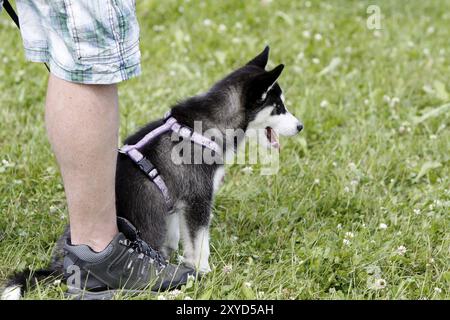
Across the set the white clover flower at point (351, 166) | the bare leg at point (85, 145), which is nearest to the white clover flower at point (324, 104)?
the white clover flower at point (351, 166)

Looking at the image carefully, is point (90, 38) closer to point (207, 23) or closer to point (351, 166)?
point (351, 166)

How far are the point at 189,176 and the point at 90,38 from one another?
3.24ft

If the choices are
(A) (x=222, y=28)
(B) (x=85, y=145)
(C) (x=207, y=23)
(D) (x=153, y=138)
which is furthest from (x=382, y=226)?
(C) (x=207, y=23)

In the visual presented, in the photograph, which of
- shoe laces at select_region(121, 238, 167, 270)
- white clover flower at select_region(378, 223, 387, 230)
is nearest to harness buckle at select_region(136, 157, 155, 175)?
shoe laces at select_region(121, 238, 167, 270)

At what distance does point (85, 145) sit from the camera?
2.71 m

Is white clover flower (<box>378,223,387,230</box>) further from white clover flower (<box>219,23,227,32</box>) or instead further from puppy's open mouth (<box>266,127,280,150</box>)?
white clover flower (<box>219,23,227,32</box>)

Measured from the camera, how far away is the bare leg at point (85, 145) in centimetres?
268

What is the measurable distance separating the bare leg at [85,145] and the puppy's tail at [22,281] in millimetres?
281

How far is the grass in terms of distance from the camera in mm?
3346

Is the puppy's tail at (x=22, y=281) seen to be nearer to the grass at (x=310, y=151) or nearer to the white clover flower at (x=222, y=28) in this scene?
the grass at (x=310, y=151)

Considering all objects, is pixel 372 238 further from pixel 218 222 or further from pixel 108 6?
pixel 108 6
